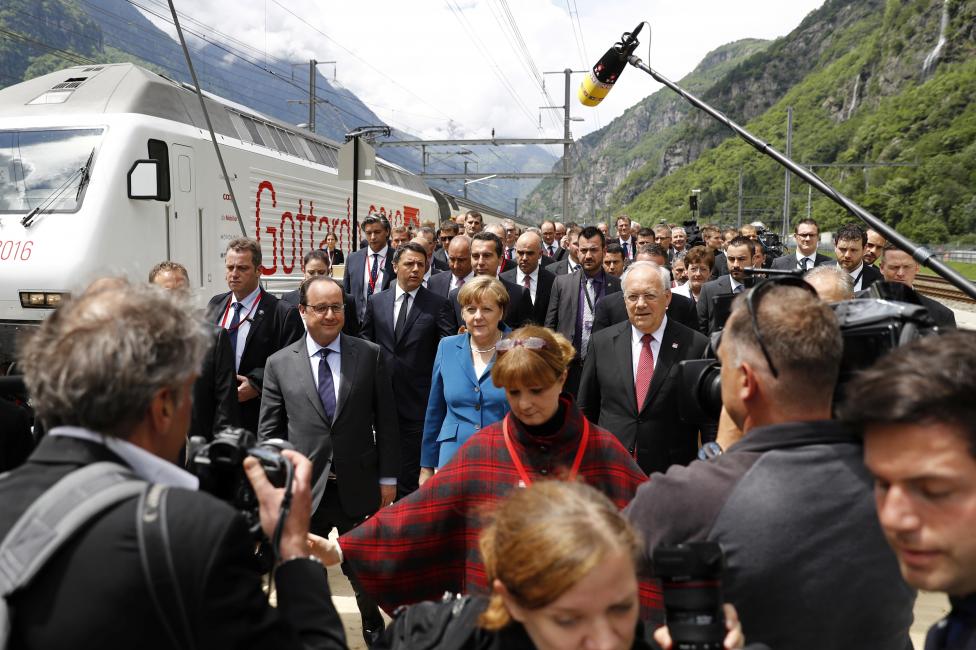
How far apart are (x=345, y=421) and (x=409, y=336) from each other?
5.67ft

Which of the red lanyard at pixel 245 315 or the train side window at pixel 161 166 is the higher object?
the train side window at pixel 161 166

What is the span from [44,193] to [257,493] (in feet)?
25.4

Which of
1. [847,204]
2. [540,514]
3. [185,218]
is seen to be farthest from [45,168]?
[540,514]

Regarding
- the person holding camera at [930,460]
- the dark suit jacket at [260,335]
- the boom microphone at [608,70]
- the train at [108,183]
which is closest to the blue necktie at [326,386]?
the dark suit jacket at [260,335]

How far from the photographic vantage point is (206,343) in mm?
1709

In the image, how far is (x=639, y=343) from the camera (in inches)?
186

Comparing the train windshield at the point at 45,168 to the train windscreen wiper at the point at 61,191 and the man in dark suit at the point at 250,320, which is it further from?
the man in dark suit at the point at 250,320

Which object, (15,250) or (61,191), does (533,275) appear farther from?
(15,250)

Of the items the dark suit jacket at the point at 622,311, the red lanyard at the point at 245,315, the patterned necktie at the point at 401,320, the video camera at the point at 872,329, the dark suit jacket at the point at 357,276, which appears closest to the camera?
the video camera at the point at 872,329

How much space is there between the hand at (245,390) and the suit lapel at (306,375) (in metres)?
0.66

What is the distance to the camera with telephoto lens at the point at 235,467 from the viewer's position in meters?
1.74

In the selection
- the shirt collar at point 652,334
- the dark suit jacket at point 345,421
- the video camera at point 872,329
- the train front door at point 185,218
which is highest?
the train front door at point 185,218

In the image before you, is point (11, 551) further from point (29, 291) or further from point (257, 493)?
point (29, 291)

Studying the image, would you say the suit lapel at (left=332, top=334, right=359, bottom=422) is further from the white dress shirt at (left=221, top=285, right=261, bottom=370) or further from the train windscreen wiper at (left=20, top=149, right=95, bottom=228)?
the train windscreen wiper at (left=20, top=149, right=95, bottom=228)
